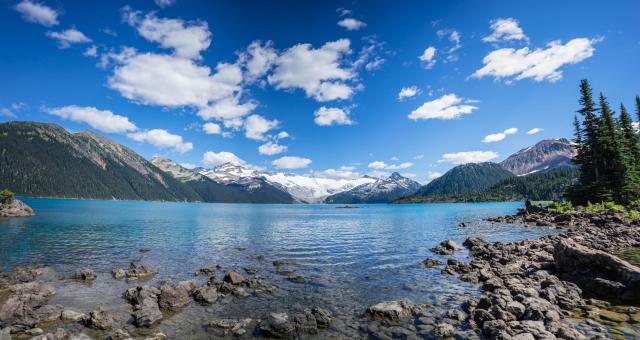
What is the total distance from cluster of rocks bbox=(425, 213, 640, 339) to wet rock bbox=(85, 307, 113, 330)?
1967cm

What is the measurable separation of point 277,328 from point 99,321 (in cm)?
979

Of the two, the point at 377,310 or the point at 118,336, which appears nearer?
the point at 118,336

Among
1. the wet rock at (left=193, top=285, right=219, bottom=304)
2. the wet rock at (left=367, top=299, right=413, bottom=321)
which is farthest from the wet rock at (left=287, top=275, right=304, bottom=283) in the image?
the wet rock at (left=367, top=299, right=413, bottom=321)

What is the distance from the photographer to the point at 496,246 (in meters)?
39.5

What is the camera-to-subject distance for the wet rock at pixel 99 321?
654 inches

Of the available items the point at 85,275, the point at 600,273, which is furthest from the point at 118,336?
the point at 600,273

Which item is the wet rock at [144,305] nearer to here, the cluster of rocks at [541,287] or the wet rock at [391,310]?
the wet rock at [391,310]

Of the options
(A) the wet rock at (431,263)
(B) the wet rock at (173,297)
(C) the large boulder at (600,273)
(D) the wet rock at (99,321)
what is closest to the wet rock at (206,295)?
(B) the wet rock at (173,297)

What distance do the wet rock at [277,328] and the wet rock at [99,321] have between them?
841cm

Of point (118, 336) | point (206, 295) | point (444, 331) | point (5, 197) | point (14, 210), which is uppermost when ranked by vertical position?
point (5, 197)

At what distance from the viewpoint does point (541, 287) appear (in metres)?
21.6

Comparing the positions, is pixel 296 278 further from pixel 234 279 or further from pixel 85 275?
pixel 85 275

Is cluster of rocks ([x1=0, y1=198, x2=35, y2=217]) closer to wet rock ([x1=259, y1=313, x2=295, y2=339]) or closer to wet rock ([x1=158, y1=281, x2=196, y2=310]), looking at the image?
wet rock ([x1=158, y1=281, x2=196, y2=310])

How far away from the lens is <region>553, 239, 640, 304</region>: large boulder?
62.9ft
